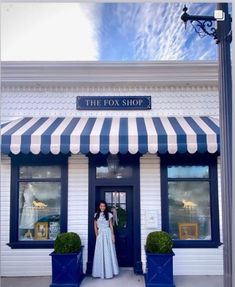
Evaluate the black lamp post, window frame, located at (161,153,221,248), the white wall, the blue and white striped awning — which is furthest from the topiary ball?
the black lamp post

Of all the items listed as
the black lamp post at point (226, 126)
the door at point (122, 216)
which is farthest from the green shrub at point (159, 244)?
the black lamp post at point (226, 126)

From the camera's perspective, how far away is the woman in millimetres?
7023

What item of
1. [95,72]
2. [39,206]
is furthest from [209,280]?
[95,72]

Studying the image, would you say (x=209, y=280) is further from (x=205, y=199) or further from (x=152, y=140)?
(x=152, y=140)

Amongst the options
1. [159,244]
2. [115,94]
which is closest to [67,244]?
[159,244]

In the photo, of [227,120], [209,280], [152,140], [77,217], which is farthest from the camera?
[77,217]

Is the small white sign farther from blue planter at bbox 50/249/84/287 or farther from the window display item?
the window display item

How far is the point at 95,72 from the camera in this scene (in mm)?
7684

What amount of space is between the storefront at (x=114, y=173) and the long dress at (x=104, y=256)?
1.29ft

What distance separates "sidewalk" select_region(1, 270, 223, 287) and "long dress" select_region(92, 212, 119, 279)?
0.50ft

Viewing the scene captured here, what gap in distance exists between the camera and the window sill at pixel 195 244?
7418 millimetres

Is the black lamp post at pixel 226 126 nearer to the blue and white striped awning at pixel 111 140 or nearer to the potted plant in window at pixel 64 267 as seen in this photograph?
the blue and white striped awning at pixel 111 140

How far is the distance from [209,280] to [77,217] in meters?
3.35

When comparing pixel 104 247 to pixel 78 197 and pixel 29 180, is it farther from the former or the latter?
pixel 29 180
